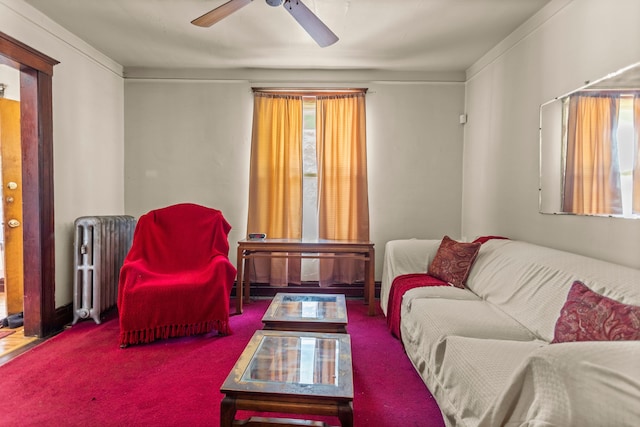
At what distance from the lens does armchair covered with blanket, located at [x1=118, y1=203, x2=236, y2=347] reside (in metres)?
2.51

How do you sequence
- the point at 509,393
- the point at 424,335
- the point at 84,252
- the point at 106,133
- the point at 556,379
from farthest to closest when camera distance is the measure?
the point at 106,133, the point at 84,252, the point at 424,335, the point at 509,393, the point at 556,379

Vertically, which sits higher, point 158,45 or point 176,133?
point 158,45

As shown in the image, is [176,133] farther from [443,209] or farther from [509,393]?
[509,393]

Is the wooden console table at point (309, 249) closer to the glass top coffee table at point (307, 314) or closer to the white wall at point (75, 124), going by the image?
the glass top coffee table at point (307, 314)

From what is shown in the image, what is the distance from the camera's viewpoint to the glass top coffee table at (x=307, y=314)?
215cm

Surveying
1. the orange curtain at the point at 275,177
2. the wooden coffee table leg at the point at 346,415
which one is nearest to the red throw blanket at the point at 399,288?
the orange curtain at the point at 275,177

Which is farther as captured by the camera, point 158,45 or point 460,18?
point 158,45

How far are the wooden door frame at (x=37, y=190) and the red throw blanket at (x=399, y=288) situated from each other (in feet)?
8.68

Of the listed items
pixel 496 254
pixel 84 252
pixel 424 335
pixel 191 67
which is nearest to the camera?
pixel 424 335

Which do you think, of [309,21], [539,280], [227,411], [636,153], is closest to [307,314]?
[227,411]

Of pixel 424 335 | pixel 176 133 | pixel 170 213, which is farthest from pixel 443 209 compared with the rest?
pixel 176 133

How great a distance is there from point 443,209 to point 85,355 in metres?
3.42

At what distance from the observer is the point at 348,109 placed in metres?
3.77

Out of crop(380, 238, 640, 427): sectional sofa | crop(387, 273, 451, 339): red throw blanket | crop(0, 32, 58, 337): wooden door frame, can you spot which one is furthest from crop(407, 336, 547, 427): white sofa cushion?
crop(0, 32, 58, 337): wooden door frame
